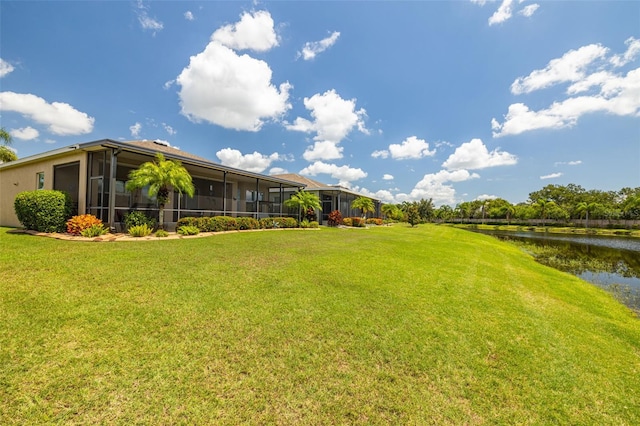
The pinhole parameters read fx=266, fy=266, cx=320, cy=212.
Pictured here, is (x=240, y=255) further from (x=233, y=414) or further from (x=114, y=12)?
(x=114, y=12)

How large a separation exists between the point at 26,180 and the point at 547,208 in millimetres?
84807

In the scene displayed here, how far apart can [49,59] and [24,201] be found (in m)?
8.68

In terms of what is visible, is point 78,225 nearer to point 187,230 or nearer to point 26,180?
point 187,230

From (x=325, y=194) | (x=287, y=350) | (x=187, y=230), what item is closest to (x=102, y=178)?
(x=187, y=230)

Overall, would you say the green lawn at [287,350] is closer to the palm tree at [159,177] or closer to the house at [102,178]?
the palm tree at [159,177]

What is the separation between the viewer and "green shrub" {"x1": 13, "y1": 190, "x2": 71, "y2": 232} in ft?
34.3

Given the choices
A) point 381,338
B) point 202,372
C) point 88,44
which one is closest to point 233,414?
point 202,372

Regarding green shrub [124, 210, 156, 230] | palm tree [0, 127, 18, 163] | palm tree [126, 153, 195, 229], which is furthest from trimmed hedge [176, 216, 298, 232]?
palm tree [0, 127, 18, 163]

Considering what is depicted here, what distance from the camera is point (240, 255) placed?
26.8ft

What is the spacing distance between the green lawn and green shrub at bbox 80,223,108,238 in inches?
119

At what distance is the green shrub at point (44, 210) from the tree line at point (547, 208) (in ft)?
128

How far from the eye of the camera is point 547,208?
62781 mm

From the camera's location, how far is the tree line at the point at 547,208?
176 ft

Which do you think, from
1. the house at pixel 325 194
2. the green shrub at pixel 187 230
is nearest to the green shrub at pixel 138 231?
the green shrub at pixel 187 230
